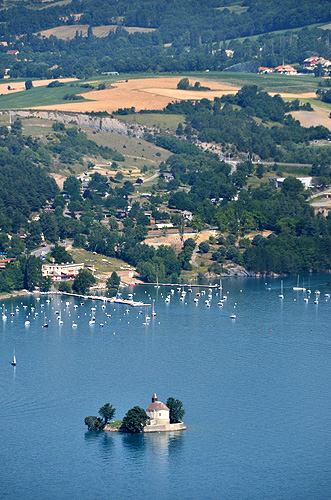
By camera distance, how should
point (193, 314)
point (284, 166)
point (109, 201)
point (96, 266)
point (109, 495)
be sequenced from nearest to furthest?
point (109, 495) < point (193, 314) < point (96, 266) < point (109, 201) < point (284, 166)

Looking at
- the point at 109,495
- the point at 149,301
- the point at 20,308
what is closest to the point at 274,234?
the point at 149,301

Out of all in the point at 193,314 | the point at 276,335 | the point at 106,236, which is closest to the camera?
the point at 276,335

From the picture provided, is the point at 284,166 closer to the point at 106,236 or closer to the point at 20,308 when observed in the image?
the point at 106,236

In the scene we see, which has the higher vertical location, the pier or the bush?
the bush

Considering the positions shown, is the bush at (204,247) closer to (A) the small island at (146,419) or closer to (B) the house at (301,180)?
(B) the house at (301,180)

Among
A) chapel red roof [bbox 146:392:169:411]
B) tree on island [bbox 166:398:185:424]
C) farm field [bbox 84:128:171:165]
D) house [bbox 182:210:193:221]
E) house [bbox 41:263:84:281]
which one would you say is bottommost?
house [bbox 41:263:84:281]

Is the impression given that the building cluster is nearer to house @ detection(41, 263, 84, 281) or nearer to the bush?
house @ detection(41, 263, 84, 281)

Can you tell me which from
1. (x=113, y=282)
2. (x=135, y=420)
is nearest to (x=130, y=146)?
(x=113, y=282)

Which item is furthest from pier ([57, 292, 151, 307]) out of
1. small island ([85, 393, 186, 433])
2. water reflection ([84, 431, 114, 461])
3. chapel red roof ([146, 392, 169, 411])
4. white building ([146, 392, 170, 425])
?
water reflection ([84, 431, 114, 461])
